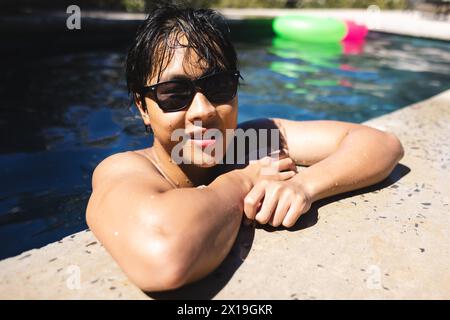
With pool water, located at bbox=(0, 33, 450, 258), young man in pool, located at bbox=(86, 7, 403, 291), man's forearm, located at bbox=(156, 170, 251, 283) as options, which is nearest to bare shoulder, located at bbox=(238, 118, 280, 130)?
young man in pool, located at bbox=(86, 7, 403, 291)

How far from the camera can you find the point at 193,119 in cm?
199

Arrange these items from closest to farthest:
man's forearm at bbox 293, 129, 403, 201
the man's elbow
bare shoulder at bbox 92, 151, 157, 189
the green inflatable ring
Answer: the man's elbow < bare shoulder at bbox 92, 151, 157, 189 < man's forearm at bbox 293, 129, 403, 201 < the green inflatable ring

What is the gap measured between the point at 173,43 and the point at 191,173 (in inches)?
28.3

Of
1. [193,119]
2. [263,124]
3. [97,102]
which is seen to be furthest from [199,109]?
[97,102]

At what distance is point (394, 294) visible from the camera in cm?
157

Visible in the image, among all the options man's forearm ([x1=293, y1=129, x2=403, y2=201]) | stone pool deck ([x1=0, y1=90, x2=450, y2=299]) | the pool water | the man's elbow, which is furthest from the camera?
the pool water

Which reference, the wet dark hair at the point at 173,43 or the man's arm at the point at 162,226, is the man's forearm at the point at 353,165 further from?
the wet dark hair at the point at 173,43

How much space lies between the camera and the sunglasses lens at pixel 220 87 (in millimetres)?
1986

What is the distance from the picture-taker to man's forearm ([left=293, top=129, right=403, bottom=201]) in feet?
6.99

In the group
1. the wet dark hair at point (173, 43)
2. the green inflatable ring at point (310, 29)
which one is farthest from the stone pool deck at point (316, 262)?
the green inflatable ring at point (310, 29)

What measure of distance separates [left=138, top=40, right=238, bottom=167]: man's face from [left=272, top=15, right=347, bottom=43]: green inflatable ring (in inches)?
353

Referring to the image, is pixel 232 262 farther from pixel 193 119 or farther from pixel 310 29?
pixel 310 29

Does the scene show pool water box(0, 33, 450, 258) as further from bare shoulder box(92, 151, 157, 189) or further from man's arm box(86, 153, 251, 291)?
man's arm box(86, 153, 251, 291)

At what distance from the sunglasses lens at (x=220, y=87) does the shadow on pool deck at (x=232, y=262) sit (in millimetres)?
627
